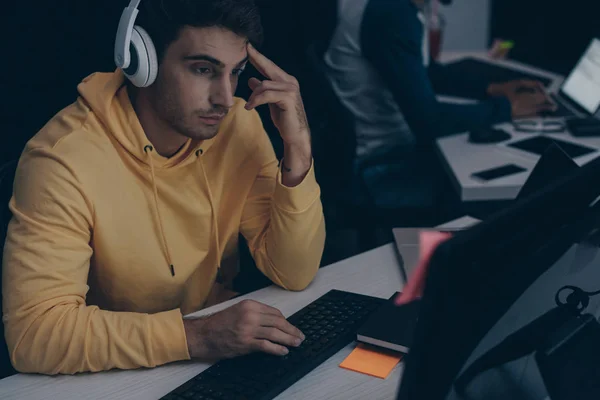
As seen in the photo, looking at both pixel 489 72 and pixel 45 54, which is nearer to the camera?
pixel 45 54

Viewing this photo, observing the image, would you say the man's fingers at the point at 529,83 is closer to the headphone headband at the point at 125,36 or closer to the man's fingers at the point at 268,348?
the headphone headband at the point at 125,36

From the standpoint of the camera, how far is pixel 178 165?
1.36m

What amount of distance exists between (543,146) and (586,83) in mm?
534

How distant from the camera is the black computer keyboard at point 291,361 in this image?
0.97 m

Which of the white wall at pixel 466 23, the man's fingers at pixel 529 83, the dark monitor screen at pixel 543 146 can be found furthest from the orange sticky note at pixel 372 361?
the white wall at pixel 466 23

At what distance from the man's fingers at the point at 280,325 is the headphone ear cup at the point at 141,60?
0.50m

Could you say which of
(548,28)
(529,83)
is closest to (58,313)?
(529,83)

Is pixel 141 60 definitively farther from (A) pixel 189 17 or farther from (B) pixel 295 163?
(B) pixel 295 163

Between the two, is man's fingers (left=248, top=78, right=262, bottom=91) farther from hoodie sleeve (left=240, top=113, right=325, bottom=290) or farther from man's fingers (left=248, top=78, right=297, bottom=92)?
hoodie sleeve (left=240, top=113, right=325, bottom=290)

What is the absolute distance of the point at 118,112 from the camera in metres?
1.30

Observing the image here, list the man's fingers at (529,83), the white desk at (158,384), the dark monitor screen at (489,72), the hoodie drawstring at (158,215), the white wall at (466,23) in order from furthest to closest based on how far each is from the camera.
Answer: the white wall at (466,23) < the dark monitor screen at (489,72) < the man's fingers at (529,83) < the hoodie drawstring at (158,215) < the white desk at (158,384)

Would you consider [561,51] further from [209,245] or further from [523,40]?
[209,245]

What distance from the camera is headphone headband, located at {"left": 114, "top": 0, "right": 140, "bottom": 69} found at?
121cm

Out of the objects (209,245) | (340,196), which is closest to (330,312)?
(209,245)
